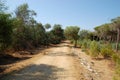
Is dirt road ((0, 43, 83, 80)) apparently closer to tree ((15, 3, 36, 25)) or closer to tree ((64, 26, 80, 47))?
tree ((15, 3, 36, 25))

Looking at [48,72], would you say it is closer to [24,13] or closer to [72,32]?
[24,13]

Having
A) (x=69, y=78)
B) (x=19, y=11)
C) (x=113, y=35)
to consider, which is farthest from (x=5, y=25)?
(x=113, y=35)

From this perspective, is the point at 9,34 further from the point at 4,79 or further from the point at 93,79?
the point at 93,79

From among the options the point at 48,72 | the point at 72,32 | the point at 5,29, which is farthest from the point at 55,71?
the point at 72,32

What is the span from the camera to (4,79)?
10.5 metres

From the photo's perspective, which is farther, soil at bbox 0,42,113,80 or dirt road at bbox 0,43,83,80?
soil at bbox 0,42,113,80

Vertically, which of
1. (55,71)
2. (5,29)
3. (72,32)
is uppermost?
(72,32)

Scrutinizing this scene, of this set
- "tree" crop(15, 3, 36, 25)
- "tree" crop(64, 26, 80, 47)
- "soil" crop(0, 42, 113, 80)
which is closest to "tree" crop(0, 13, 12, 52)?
"soil" crop(0, 42, 113, 80)

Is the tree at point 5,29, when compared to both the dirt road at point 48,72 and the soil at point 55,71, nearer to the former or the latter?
the soil at point 55,71

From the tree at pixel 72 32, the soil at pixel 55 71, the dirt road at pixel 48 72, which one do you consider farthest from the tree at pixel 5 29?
the tree at pixel 72 32

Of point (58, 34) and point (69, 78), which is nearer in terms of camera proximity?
point (69, 78)

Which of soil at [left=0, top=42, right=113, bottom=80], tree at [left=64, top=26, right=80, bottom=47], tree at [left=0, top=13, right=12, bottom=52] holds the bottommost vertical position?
soil at [left=0, top=42, right=113, bottom=80]

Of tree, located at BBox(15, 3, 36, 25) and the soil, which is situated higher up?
tree, located at BBox(15, 3, 36, 25)

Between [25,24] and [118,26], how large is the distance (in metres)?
18.3
